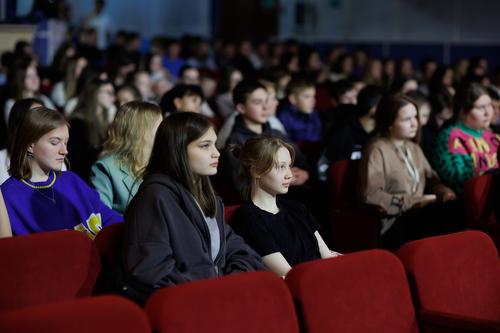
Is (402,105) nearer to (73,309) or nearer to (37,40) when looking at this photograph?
(73,309)

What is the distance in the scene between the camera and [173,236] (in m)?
2.91

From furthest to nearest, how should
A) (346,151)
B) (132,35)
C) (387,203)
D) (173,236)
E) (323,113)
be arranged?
1. (132,35)
2. (323,113)
3. (346,151)
4. (387,203)
5. (173,236)

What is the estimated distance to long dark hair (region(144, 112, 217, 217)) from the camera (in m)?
3.02

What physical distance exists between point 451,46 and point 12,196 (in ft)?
34.6

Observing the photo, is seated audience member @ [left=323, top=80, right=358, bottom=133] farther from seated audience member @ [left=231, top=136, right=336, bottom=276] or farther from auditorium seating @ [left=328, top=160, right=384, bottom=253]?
seated audience member @ [left=231, top=136, right=336, bottom=276]

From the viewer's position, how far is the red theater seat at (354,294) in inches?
103

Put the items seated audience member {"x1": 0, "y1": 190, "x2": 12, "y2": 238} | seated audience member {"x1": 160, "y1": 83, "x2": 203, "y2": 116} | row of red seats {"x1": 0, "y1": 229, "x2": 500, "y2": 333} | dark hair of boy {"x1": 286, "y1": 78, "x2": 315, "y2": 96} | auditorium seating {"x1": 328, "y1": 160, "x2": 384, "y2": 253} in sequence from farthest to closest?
dark hair of boy {"x1": 286, "y1": 78, "x2": 315, "y2": 96}
seated audience member {"x1": 160, "y1": 83, "x2": 203, "y2": 116}
auditorium seating {"x1": 328, "y1": 160, "x2": 384, "y2": 253}
seated audience member {"x1": 0, "y1": 190, "x2": 12, "y2": 238}
row of red seats {"x1": 0, "y1": 229, "x2": 500, "y2": 333}

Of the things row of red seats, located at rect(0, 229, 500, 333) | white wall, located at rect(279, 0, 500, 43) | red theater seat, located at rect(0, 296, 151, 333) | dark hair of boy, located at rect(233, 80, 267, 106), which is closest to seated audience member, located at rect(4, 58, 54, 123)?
dark hair of boy, located at rect(233, 80, 267, 106)

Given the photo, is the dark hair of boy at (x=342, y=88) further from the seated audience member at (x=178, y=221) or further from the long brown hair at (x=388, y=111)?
the seated audience member at (x=178, y=221)

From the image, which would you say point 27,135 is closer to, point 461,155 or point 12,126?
point 12,126

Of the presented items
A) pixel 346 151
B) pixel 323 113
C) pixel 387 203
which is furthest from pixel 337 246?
pixel 323 113

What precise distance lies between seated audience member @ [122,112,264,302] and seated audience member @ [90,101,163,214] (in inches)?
38.3

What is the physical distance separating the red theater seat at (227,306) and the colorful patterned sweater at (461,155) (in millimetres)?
2992

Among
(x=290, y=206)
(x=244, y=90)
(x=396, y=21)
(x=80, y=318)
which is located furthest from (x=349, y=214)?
(x=396, y=21)
